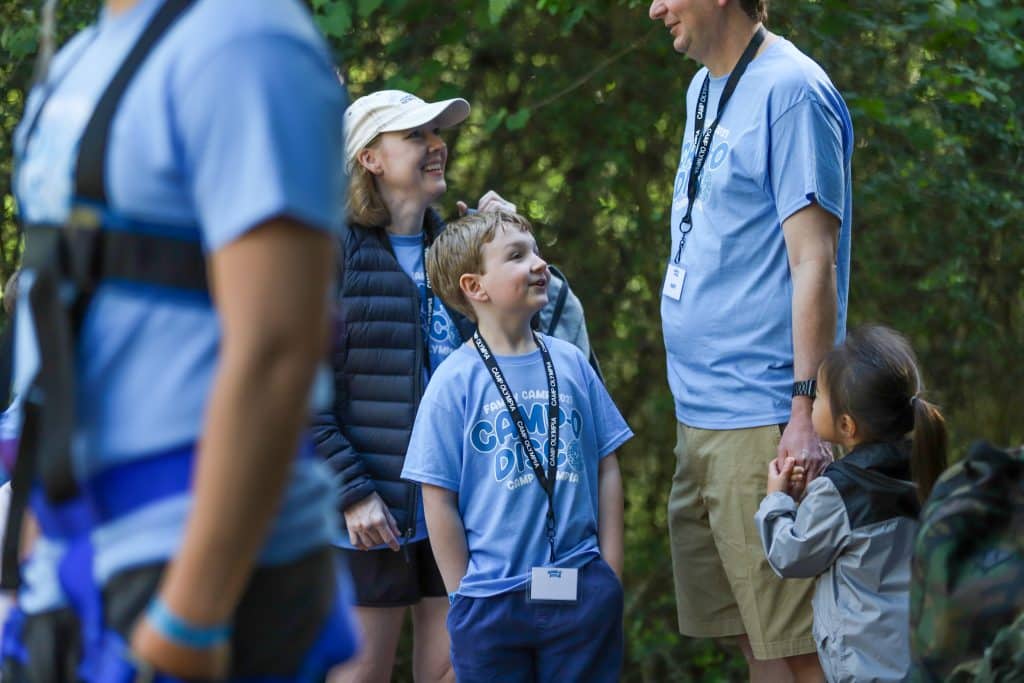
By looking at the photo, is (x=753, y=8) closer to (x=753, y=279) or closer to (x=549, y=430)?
(x=753, y=279)

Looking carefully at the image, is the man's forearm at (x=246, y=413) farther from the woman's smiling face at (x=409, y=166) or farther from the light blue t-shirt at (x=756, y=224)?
the woman's smiling face at (x=409, y=166)

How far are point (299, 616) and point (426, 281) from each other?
2472 millimetres

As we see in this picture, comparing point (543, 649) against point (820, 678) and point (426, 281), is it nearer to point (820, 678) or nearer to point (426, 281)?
point (820, 678)

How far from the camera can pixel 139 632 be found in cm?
132

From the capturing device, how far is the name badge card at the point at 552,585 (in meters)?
3.38

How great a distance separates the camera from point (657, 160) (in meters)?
6.59

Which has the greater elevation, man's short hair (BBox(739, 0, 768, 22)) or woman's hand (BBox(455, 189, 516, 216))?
man's short hair (BBox(739, 0, 768, 22))

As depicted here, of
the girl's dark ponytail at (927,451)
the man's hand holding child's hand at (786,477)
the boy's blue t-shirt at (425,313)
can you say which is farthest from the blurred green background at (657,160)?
the girl's dark ponytail at (927,451)

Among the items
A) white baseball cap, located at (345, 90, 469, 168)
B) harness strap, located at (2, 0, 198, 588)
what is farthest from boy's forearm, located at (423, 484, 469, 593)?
harness strap, located at (2, 0, 198, 588)

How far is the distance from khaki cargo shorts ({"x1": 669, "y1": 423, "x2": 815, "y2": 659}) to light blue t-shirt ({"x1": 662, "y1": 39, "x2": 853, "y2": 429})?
77 mm

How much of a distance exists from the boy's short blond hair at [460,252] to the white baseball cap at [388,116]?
33cm

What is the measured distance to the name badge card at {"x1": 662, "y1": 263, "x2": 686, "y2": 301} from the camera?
3740 millimetres

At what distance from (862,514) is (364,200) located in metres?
→ 1.54

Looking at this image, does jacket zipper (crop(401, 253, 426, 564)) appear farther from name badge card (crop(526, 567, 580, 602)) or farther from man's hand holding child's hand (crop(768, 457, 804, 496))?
man's hand holding child's hand (crop(768, 457, 804, 496))
